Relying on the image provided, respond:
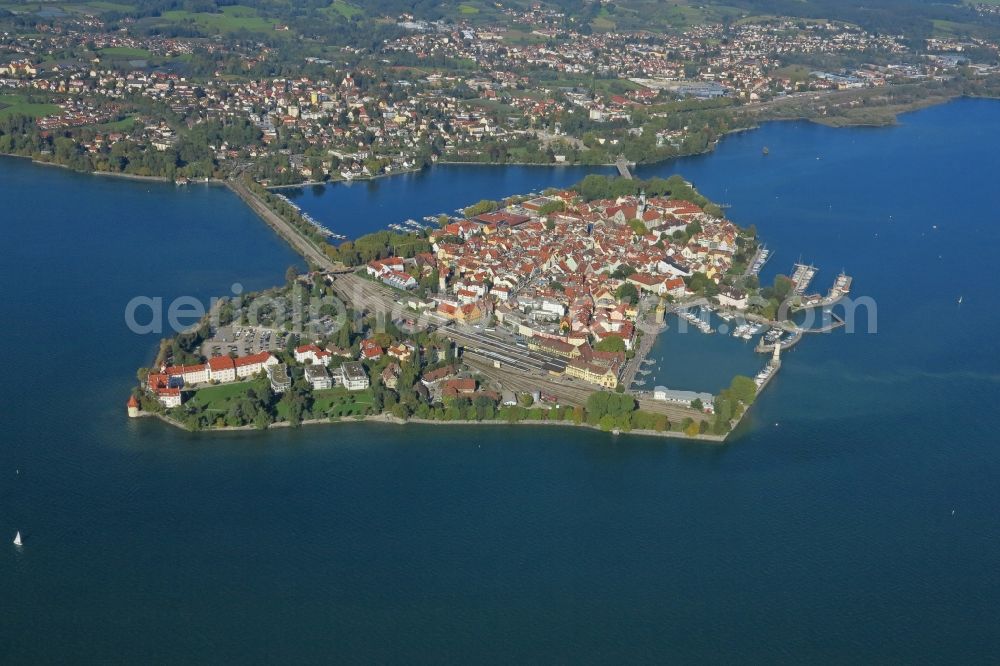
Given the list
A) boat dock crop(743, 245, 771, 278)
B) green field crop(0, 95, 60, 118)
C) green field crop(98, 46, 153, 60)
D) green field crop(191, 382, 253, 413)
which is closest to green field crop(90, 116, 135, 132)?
green field crop(0, 95, 60, 118)

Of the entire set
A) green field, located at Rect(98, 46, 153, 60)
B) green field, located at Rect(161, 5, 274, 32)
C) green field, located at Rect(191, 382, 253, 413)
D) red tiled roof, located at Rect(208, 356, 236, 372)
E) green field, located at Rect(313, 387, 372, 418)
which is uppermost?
green field, located at Rect(161, 5, 274, 32)

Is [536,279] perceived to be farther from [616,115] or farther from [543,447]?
[616,115]

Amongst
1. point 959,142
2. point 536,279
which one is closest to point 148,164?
point 536,279

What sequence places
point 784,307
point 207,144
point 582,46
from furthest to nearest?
point 582,46 < point 207,144 < point 784,307

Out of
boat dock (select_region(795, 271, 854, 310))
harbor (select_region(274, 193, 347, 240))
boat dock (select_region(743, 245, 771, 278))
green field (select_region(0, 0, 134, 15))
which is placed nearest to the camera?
boat dock (select_region(795, 271, 854, 310))

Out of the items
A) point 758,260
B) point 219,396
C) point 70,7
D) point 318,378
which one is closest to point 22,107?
point 70,7

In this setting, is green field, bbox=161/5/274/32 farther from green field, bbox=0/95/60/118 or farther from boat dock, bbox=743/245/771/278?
boat dock, bbox=743/245/771/278

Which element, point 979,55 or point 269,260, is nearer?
point 269,260

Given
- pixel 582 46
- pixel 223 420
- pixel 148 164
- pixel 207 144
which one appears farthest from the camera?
pixel 582 46
